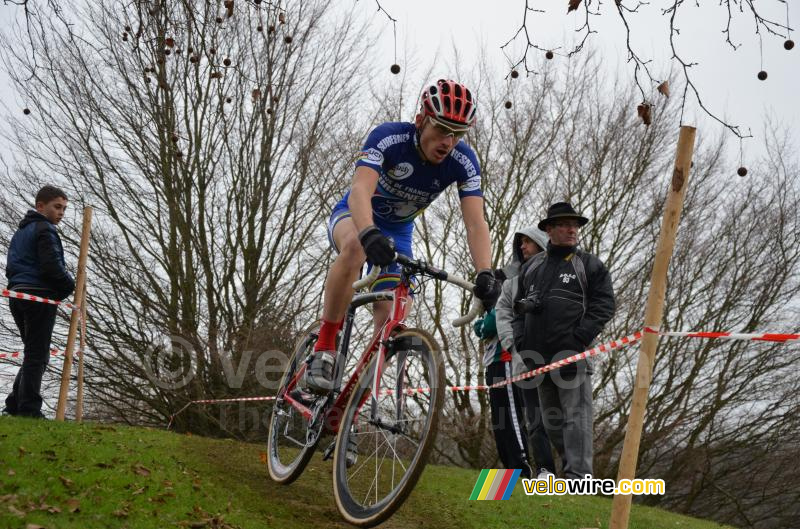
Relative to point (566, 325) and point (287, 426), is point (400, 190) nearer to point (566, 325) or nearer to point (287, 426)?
point (566, 325)

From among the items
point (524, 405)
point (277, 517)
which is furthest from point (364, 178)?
point (524, 405)

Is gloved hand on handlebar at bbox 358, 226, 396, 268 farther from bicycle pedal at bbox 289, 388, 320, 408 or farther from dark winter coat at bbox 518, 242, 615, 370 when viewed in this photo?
dark winter coat at bbox 518, 242, 615, 370

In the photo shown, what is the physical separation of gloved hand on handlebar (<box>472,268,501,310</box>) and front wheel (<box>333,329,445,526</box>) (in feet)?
1.18

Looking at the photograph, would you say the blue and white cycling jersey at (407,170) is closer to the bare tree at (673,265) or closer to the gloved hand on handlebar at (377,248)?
the gloved hand on handlebar at (377,248)

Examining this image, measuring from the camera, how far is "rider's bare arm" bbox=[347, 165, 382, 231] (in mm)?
4305

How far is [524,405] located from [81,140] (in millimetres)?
10192

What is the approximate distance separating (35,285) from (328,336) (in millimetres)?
3656

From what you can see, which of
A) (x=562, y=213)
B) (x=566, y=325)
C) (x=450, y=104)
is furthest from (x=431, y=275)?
(x=562, y=213)

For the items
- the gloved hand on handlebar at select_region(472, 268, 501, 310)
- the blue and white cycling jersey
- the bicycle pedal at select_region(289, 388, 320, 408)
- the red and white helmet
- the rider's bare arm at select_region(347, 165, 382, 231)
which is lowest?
the bicycle pedal at select_region(289, 388, 320, 408)

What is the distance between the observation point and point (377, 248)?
12.9 feet

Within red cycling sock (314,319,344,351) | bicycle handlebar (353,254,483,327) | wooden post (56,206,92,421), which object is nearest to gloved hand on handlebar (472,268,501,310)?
bicycle handlebar (353,254,483,327)

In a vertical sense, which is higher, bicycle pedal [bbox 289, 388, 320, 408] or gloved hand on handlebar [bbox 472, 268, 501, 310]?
gloved hand on handlebar [bbox 472, 268, 501, 310]

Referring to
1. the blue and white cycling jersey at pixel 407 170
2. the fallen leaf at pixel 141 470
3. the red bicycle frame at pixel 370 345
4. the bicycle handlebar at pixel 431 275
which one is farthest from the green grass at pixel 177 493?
the blue and white cycling jersey at pixel 407 170

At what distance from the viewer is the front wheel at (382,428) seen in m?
4.10
